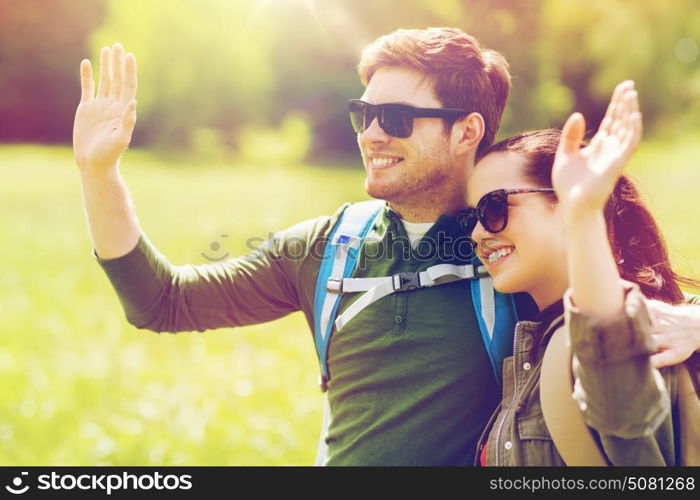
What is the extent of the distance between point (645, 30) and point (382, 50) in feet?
112

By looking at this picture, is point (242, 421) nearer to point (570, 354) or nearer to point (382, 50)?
point (382, 50)

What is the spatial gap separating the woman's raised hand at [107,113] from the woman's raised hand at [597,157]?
1.77 metres

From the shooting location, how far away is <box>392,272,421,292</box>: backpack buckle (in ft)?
10.0

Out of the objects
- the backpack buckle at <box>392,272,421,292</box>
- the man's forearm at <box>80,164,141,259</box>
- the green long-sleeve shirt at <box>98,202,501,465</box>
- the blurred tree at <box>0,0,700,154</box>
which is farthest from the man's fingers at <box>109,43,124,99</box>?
the blurred tree at <box>0,0,700,154</box>

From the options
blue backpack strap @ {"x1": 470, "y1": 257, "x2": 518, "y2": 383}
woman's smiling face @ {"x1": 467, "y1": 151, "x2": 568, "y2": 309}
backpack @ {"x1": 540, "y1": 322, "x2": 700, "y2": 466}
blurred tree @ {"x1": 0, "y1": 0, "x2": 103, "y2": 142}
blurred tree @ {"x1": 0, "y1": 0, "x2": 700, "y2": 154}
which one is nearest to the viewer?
backpack @ {"x1": 540, "y1": 322, "x2": 700, "y2": 466}

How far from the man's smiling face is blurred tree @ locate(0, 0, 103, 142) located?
3720cm

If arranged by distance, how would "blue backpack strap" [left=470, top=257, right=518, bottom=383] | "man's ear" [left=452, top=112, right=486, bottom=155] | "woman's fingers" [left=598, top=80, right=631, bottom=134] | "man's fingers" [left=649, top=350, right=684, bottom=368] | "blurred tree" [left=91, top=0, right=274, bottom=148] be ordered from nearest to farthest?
"woman's fingers" [left=598, top=80, right=631, bottom=134], "man's fingers" [left=649, top=350, right=684, bottom=368], "blue backpack strap" [left=470, top=257, right=518, bottom=383], "man's ear" [left=452, top=112, right=486, bottom=155], "blurred tree" [left=91, top=0, right=274, bottom=148]

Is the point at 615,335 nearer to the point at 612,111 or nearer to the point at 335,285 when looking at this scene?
the point at 612,111

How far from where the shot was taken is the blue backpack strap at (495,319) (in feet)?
9.55

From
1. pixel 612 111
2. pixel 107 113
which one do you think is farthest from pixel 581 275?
pixel 107 113

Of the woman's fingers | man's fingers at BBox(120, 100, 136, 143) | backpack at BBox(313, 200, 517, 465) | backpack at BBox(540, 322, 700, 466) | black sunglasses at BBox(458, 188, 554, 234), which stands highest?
man's fingers at BBox(120, 100, 136, 143)

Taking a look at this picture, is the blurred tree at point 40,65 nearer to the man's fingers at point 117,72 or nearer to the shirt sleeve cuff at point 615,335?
the man's fingers at point 117,72

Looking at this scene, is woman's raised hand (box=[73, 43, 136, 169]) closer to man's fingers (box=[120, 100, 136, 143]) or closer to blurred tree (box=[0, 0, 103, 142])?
man's fingers (box=[120, 100, 136, 143])

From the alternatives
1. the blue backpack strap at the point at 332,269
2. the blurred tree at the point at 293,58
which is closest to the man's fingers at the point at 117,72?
the blue backpack strap at the point at 332,269
